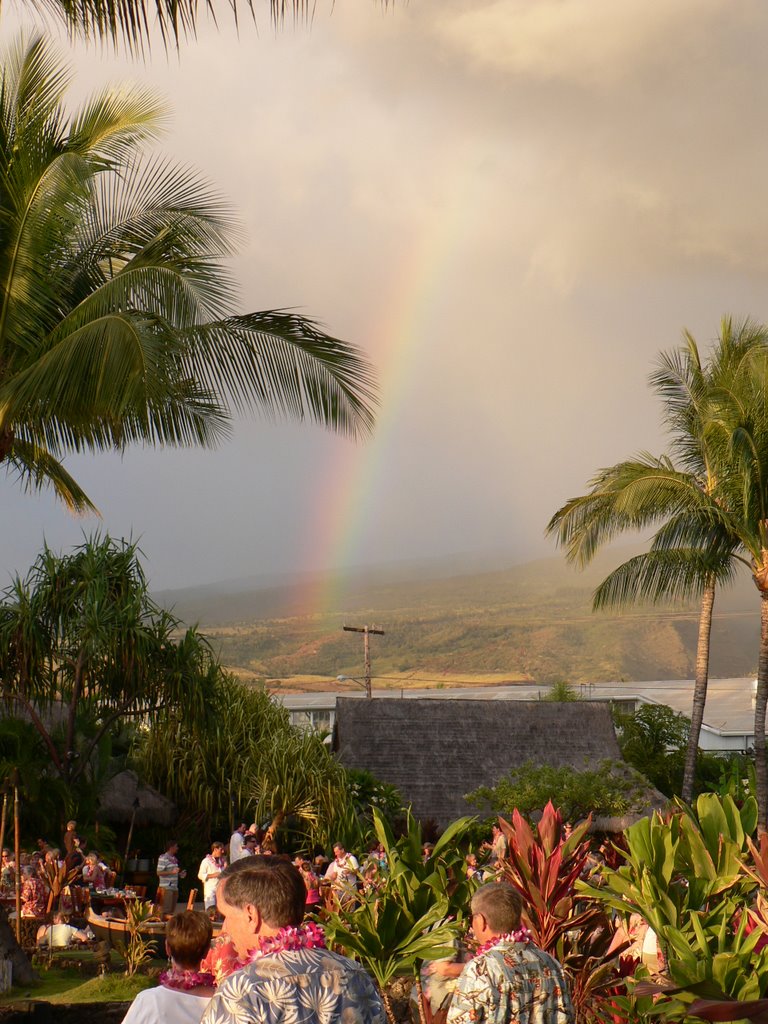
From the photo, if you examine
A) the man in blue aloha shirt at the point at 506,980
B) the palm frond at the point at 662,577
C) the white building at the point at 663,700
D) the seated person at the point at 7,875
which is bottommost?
the white building at the point at 663,700

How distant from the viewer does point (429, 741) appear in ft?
77.2

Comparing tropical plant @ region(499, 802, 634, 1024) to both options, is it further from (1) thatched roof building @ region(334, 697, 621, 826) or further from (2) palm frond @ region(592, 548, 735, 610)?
(2) palm frond @ region(592, 548, 735, 610)

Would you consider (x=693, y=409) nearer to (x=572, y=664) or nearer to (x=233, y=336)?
(x=233, y=336)

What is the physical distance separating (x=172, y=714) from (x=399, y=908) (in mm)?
→ 11307

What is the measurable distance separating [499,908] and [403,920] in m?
1.86

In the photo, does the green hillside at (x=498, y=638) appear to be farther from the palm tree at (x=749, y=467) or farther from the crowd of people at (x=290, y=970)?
the crowd of people at (x=290, y=970)

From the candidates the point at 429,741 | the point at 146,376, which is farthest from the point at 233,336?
the point at 429,741

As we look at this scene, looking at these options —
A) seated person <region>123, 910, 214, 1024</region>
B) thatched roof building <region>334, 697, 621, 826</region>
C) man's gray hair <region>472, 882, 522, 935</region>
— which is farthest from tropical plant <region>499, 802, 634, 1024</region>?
thatched roof building <region>334, 697, 621, 826</region>

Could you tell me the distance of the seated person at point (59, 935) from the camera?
10.3 meters

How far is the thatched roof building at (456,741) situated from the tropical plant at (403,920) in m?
15.9

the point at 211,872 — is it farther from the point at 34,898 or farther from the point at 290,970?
the point at 290,970

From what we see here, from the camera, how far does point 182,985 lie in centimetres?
334

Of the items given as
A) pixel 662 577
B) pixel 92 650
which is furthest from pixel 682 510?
pixel 92 650

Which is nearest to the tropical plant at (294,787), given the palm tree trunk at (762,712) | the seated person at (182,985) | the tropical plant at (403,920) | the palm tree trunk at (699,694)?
the palm tree trunk at (699,694)
